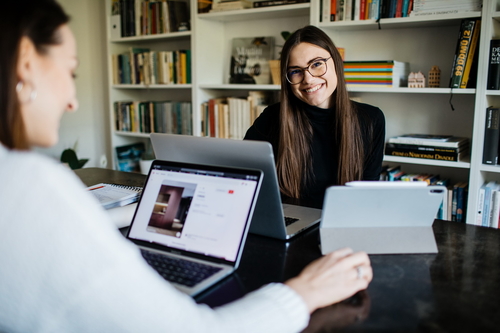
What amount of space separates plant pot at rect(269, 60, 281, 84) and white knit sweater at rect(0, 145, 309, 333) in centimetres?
235

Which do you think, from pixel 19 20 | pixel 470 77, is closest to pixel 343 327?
pixel 19 20

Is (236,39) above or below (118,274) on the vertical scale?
above

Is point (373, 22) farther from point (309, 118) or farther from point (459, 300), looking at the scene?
point (459, 300)

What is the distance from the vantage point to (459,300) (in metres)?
0.81

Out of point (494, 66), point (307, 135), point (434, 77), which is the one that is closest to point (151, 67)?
point (307, 135)

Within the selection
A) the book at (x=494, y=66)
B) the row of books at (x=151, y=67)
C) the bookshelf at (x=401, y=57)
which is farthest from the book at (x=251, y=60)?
the book at (x=494, y=66)

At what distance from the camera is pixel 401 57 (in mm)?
2691

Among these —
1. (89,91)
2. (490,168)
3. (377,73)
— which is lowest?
(490,168)

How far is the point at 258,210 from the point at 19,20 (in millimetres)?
673

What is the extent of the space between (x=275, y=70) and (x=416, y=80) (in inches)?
33.8

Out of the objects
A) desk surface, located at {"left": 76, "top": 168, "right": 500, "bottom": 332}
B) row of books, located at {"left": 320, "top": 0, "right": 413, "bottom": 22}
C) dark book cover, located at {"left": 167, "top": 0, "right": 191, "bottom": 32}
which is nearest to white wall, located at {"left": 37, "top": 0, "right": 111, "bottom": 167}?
dark book cover, located at {"left": 167, "top": 0, "right": 191, "bottom": 32}

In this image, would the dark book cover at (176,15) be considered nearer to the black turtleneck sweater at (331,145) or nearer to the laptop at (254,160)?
the black turtleneck sweater at (331,145)

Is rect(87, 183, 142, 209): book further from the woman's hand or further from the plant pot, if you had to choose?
the plant pot

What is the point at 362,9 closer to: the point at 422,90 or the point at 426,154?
the point at 422,90
